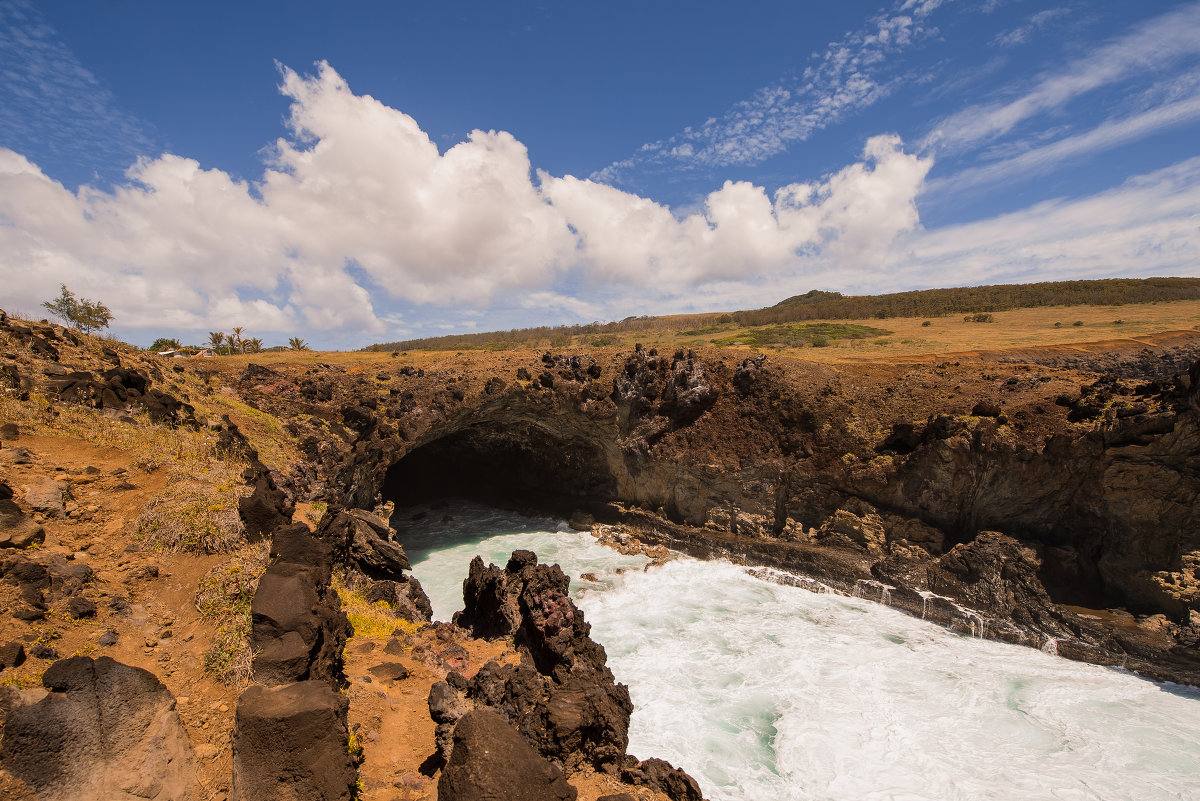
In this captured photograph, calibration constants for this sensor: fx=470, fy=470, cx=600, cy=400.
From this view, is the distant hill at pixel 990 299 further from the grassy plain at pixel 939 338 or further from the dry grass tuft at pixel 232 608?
the dry grass tuft at pixel 232 608

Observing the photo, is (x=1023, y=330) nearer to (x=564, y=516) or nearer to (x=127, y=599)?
(x=564, y=516)

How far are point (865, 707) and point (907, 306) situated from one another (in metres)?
61.9

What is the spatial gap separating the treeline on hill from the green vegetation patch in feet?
32.0

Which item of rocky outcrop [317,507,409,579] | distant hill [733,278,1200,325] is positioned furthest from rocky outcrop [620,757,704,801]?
distant hill [733,278,1200,325]

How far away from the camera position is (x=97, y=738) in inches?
189

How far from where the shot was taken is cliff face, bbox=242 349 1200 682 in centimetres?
1645

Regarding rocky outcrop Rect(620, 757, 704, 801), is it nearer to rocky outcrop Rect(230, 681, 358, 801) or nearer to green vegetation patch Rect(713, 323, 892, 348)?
rocky outcrop Rect(230, 681, 358, 801)

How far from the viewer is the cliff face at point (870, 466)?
16.5m

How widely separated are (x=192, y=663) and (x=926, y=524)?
24.8 metres

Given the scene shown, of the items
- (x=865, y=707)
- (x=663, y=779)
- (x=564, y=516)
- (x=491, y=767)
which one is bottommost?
(x=865, y=707)

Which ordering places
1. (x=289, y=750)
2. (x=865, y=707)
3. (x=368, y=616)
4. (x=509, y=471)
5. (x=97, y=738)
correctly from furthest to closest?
(x=509, y=471)
(x=865, y=707)
(x=368, y=616)
(x=289, y=750)
(x=97, y=738)

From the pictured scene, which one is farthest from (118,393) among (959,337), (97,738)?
(959,337)

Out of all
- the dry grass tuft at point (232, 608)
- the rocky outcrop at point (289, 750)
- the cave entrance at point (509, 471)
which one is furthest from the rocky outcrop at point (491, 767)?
the cave entrance at point (509, 471)

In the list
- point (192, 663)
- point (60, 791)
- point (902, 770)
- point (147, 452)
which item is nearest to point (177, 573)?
point (192, 663)
